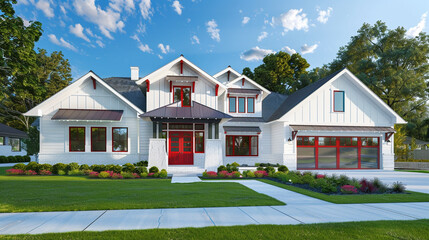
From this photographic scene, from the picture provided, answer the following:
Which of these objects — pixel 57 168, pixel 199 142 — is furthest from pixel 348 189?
pixel 57 168

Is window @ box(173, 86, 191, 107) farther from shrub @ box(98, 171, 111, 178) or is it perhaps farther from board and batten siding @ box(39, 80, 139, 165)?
shrub @ box(98, 171, 111, 178)

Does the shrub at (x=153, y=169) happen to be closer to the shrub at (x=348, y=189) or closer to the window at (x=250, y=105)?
the shrub at (x=348, y=189)

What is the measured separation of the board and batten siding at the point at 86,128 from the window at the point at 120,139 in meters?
0.27

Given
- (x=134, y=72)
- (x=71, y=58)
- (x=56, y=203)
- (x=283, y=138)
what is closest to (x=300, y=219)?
(x=56, y=203)

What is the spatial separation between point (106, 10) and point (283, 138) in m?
18.6

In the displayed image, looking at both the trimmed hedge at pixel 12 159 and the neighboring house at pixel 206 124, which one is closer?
the neighboring house at pixel 206 124

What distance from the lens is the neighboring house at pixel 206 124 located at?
18.7 metres

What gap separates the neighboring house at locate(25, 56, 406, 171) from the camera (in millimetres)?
18656

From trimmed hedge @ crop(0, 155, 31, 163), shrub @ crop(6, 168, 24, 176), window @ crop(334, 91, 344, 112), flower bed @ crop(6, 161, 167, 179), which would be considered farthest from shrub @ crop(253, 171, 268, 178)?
trimmed hedge @ crop(0, 155, 31, 163)

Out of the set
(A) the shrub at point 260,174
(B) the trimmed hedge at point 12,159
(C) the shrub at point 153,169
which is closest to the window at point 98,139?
(C) the shrub at point 153,169

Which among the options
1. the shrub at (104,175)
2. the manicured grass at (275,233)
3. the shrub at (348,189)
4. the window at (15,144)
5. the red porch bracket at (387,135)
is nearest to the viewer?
the manicured grass at (275,233)

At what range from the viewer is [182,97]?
2009 cm

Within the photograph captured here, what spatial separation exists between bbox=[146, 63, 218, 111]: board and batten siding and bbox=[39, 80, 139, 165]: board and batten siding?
1.85 metres

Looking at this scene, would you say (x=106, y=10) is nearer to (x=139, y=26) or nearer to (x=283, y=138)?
(x=139, y=26)
